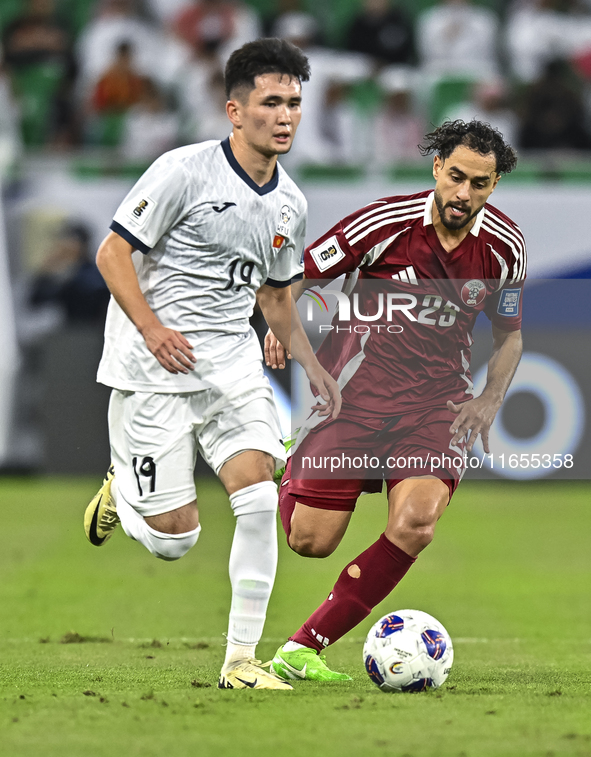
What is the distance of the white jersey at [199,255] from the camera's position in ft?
14.3

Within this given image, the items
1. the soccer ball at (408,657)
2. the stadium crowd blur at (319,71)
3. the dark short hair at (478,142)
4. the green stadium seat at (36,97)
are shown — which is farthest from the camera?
the green stadium seat at (36,97)

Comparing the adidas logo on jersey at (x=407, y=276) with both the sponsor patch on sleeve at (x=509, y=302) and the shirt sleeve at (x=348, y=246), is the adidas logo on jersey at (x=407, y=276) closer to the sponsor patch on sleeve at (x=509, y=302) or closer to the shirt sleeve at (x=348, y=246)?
the shirt sleeve at (x=348, y=246)

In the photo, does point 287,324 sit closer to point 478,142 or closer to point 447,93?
point 478,142

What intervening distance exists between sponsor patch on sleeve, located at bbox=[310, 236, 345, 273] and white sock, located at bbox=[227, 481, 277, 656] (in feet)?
3.42

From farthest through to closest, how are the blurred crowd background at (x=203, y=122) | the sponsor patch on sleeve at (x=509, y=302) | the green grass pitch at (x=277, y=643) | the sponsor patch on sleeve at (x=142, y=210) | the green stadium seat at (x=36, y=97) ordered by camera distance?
the green stadium seat at (x=36, y=97) < the blurred crowd background at (x=203, y=122) < the sponsor patch on sleeve at (x=509, y=302) < the sponsor patch on sleeve at (x=142, y=210) < the green grass pitch at (x=277, y=643)

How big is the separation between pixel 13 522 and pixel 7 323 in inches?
101

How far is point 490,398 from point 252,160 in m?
1.38

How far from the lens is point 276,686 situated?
4297 millimetres

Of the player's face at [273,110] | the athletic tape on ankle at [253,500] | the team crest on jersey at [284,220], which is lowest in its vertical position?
the athletic tape on ankle at [253,500]

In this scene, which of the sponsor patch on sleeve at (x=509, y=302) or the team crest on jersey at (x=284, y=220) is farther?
the sponsor patch on sleeve at (x=509, y=302)

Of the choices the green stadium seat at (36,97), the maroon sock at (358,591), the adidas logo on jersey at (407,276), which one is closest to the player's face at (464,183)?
the adidas logo on jersey at (407,276)

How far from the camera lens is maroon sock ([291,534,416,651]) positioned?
4.70 meters

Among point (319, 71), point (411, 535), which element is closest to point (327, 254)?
point (411, 535)

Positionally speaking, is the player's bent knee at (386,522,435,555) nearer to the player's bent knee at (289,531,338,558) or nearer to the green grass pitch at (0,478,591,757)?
the player's bent knee at (289,531,338,558)
